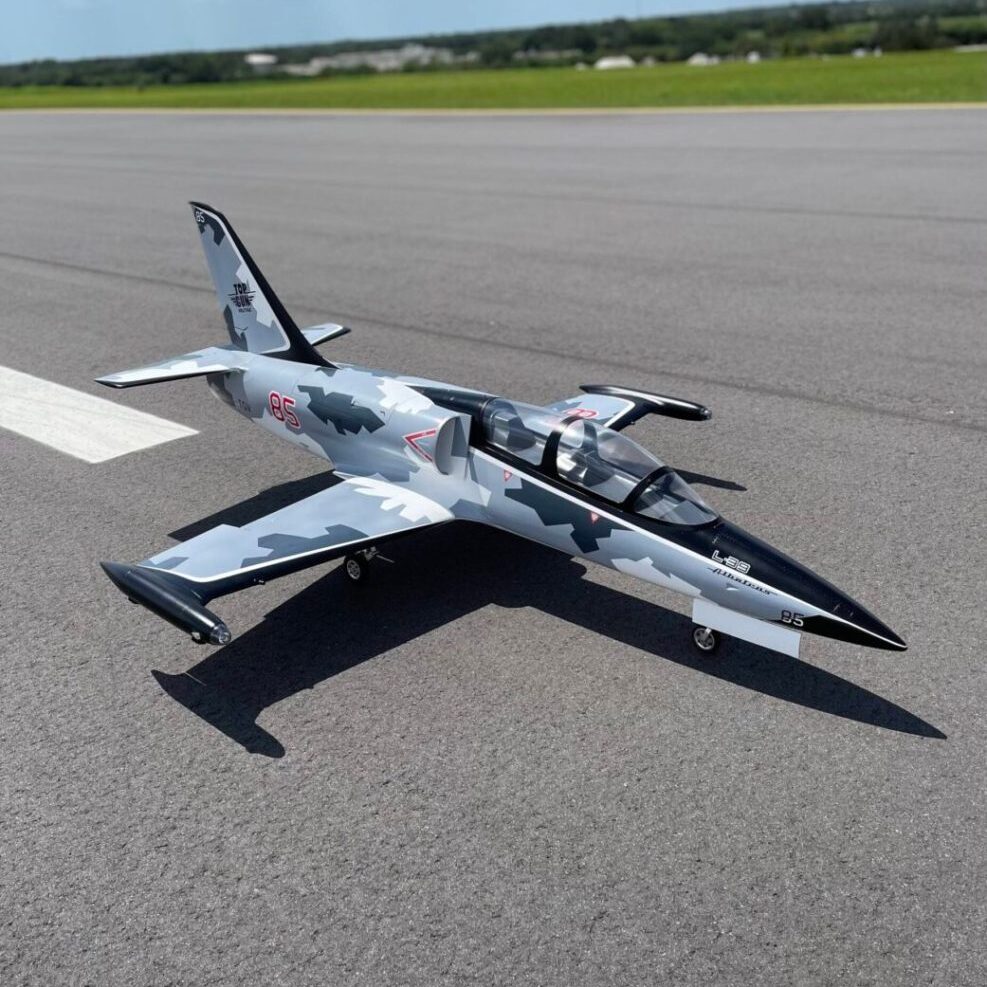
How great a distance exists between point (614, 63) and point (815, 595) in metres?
121

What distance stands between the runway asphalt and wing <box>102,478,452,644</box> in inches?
34.9

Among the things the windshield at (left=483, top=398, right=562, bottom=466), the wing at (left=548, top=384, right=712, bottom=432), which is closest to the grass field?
the wing at (left=548, top=384, right=712, bottom=432)

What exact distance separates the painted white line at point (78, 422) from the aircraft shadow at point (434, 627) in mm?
5207

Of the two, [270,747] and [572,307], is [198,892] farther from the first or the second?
[572,307]

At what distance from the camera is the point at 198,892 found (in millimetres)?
7340

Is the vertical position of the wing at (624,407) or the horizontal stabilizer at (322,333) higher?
the horizontal stabilizer at (322,333)

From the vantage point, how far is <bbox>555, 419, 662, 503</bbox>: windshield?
32.2ft

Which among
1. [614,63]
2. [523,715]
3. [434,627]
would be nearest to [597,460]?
[434,627]

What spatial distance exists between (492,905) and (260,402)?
7.87 metres

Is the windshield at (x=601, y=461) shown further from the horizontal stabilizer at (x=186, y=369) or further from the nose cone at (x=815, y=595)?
the horizontal stabilizer at (x=186, y=369)

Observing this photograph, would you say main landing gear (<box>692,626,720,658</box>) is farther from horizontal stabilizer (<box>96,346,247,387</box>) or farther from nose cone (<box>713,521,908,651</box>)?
horizontal stabilizer (<box>96,346,247,387</box>)

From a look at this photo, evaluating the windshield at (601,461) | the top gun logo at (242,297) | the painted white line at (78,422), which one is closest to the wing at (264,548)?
the windshield at (601,461)

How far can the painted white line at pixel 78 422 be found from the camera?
1519cm

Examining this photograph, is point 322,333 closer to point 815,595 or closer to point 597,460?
point 597,460
